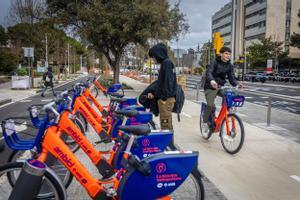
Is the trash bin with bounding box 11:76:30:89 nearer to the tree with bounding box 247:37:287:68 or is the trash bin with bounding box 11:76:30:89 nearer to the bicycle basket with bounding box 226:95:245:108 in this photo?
the bicycle basket with bounding box 226:95:245:108

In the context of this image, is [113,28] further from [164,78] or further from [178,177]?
[178,177]

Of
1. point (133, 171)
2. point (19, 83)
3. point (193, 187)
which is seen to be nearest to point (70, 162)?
point (133, 171)

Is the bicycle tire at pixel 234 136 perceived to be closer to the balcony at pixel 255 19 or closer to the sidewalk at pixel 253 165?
the sidewalk at pixel 253 165

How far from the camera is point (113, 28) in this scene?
2234cm

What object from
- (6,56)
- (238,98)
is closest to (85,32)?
(238,98)

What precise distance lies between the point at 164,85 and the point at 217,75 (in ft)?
5.56

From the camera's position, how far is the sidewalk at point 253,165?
458cm

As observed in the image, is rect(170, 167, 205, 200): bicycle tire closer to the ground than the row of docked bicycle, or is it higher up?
closer to the ground

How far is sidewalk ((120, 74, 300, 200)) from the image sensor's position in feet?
15.0

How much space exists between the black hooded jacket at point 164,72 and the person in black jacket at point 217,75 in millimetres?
1245

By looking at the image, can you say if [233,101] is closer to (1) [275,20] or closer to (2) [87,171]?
(2) [87,171]

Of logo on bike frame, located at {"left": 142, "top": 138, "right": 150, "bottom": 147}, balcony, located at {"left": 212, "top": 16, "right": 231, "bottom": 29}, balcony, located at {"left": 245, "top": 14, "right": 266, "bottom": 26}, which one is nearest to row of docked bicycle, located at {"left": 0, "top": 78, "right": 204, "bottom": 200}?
logo on bike frame, located at {"left": 142, "top": 138, "right": 150, "bottom": 147}

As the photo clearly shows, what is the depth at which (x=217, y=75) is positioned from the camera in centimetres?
688

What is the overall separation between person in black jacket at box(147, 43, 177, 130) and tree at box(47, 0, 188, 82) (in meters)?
16.4
